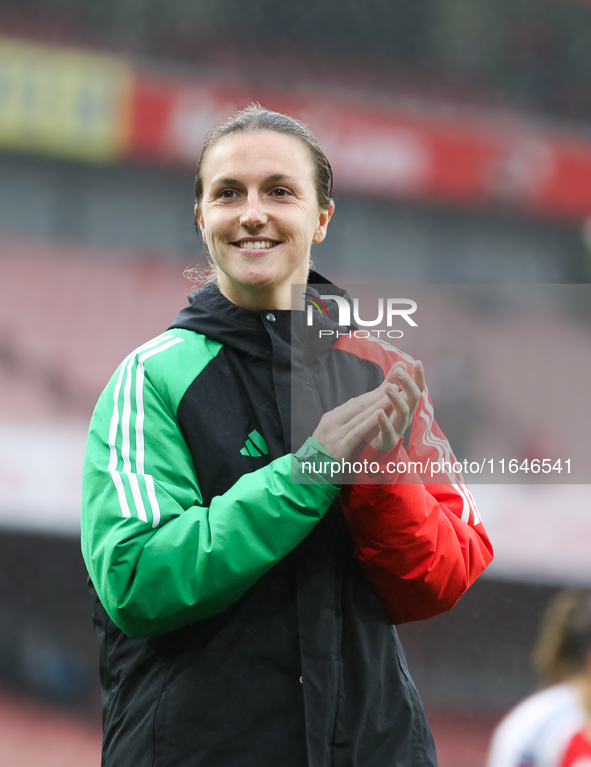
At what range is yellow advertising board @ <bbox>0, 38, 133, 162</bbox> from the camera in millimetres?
3338

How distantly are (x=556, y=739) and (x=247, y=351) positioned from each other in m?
0.93

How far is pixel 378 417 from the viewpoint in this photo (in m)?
0.66

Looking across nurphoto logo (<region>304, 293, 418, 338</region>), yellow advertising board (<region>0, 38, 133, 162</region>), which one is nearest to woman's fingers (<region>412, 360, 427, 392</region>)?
nurphoto logo (<region>304, 293, 418, 338</region>)

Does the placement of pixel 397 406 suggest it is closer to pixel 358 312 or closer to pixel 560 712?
pixel 358 312

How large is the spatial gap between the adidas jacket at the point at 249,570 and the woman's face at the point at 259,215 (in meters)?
0.06

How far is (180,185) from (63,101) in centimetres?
53

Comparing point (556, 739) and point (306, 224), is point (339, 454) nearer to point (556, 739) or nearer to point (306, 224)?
point (306, 224)

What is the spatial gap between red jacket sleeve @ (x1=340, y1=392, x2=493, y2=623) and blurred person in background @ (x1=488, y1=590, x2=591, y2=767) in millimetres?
736

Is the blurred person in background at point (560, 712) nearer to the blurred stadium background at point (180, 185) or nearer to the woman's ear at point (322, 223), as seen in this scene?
the woman's ear at point (322, 223)

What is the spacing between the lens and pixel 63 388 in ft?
10.9

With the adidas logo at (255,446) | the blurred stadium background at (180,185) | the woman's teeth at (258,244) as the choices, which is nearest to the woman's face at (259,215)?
the woman's teeth at (258,244)

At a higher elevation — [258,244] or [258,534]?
[258,244]

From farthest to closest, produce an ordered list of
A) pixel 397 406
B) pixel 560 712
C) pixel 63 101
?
pixel 63 101 < pixel 560 712 < pixel 397 406

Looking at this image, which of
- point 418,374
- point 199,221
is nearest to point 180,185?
point 199,221
